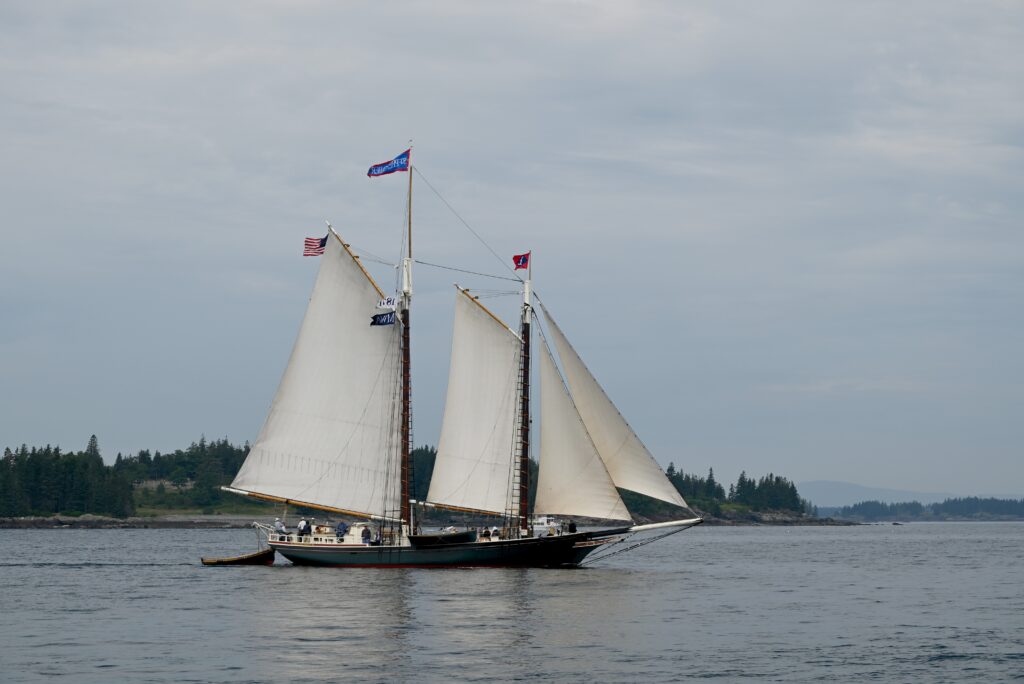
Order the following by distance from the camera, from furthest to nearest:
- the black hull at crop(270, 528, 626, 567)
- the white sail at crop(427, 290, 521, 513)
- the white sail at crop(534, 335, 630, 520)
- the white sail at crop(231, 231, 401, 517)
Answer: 1. the white sail at crop(427, 290, 521, 513)
2. the white sail at crop(231, 231, 401, 517)
3. the black hull at crop(270, 528, 626, 567)
4. the white sail at crop(534, 335, 630, 520)

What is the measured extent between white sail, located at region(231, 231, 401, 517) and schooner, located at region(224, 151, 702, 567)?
7cm

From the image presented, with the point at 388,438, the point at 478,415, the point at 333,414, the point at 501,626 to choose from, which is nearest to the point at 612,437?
the point at 478,415

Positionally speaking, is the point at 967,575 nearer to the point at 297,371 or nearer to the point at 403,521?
the point at 403,521

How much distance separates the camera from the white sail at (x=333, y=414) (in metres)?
84.1

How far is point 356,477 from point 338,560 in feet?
18.8

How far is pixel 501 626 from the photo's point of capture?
54875 millimetres

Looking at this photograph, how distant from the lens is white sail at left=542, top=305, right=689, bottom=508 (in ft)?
259

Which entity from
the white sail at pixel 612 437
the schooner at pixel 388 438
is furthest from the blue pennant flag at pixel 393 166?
the white sail at pixel 612 437

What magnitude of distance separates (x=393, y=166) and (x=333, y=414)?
18028mm

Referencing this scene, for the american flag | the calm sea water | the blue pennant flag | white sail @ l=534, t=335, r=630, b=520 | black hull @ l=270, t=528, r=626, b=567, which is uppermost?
the blue pennant flag

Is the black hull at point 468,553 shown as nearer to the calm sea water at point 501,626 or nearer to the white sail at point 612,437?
the calm sea water at point 501,626

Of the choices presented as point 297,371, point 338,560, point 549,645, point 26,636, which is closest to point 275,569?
point 338,560

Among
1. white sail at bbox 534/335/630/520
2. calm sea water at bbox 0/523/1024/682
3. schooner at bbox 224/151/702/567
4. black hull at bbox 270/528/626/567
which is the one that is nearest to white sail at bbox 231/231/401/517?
schooner at bbox 224/151/702/567

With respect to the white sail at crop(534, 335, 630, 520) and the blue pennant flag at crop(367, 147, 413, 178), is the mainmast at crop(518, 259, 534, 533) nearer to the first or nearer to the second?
the white sail at crop(534, 335, 630, 520)
